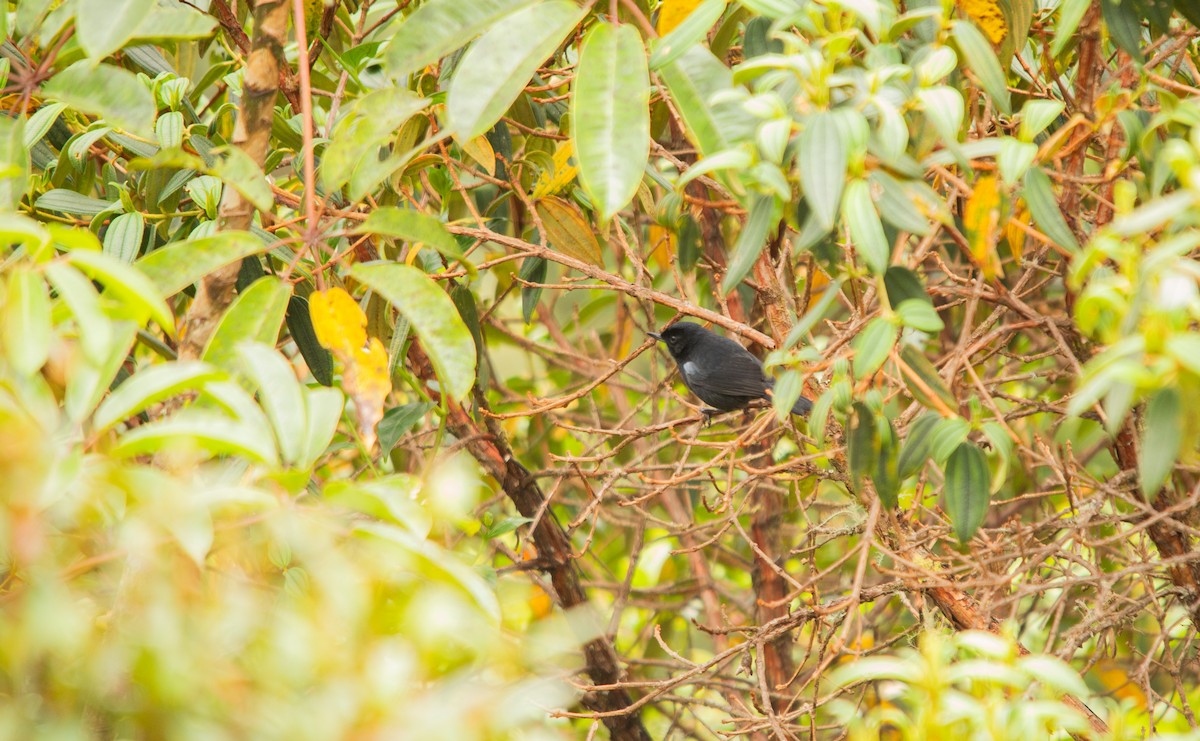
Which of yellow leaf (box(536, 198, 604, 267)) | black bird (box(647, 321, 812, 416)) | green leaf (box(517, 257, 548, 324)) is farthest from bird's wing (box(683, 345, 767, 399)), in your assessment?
yellow leaf (box(536, 198, 604, 267))

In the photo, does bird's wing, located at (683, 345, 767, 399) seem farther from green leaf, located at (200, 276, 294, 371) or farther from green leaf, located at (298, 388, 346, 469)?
green leaf, located at (298, 388, 346, 469)

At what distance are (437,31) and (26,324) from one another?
0.80 meters

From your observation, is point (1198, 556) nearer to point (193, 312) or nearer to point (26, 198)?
point (193, 312)

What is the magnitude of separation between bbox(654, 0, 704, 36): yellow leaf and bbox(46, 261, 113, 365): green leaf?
124 centimetres

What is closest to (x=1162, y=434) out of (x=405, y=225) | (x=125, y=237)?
(x=405, y=225)

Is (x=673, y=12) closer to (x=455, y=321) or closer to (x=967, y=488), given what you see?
(x=455, y=321)

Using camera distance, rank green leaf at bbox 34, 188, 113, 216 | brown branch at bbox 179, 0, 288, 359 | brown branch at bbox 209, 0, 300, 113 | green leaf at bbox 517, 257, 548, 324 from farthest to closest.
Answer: green leaf at bbox 517, 257, 548, 324 → brown branch at bbox 209, 0, 300, 113 → green leaf at bbox 34, 188, 113, 216 → brown branch at bbox 179, 0, 288, 359

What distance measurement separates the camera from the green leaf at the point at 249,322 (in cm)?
155

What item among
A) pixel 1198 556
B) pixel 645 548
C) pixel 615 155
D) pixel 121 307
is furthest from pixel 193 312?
pixel 645 548

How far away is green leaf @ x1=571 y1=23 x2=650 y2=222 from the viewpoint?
1483 millimetres

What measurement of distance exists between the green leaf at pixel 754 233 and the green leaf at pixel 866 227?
143 mm

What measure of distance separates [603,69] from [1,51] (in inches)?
53.4

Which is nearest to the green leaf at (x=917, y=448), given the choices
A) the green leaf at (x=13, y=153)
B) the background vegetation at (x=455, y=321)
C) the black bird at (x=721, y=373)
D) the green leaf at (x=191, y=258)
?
the background vegetation at (x=455, y=321)

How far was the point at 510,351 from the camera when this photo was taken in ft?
15.8
